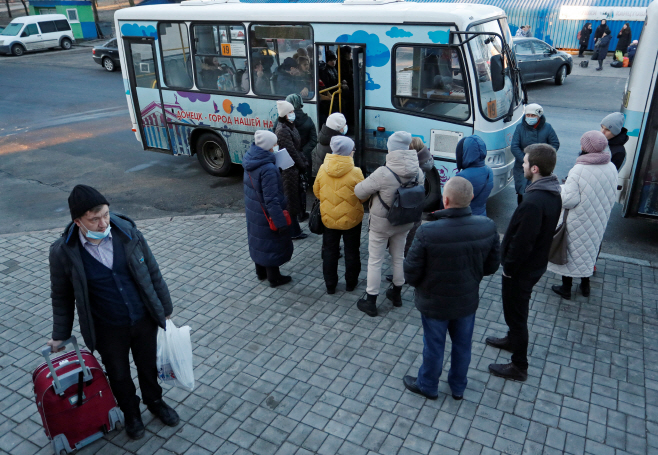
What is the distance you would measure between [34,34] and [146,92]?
24.3 meters

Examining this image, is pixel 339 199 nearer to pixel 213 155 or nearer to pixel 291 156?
pixel 291 156

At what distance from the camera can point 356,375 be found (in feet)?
14.9

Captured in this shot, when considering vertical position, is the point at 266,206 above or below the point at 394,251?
above

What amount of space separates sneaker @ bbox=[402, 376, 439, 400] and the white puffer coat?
83.2 inches

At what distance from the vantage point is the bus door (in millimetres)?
9511

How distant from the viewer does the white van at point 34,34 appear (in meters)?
28.1

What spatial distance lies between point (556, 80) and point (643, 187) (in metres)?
12.1

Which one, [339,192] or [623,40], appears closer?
[339,192]

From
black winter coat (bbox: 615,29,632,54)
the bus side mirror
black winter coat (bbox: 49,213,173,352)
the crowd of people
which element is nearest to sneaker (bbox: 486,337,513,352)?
the crowd of people

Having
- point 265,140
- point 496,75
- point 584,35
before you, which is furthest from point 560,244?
point 584,35

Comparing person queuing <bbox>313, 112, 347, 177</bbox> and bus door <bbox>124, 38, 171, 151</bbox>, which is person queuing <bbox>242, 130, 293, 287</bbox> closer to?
person queuing <bbox>313, 112, 347, 177</bbox>

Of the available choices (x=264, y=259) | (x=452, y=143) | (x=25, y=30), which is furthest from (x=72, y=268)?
(x=25, y=30)

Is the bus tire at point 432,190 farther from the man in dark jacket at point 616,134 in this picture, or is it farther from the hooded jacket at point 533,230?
the man in dark jacket at point 616,134

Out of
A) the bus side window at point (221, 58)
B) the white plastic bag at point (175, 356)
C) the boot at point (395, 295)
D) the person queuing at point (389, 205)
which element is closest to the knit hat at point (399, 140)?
the person queuing at point (389, 205)
